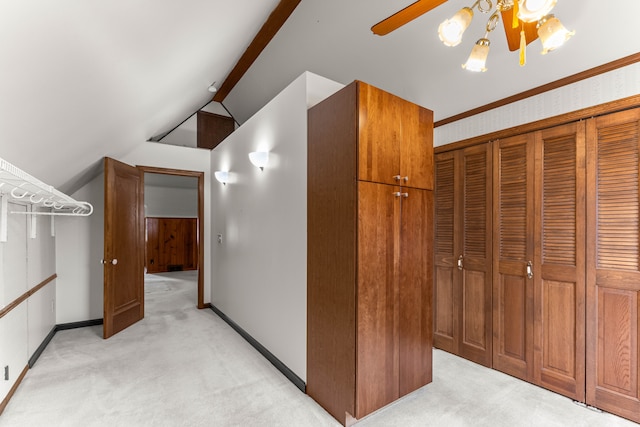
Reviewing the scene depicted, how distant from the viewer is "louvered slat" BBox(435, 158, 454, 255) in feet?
10.0

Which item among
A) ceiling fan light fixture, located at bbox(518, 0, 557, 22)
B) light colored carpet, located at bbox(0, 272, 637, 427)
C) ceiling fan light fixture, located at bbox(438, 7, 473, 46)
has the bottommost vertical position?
light colored carpet, located at bbox(0, 272, 637, 427)

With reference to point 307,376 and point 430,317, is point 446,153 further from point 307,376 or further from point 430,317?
point 307,376

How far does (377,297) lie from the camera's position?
1.98 meters

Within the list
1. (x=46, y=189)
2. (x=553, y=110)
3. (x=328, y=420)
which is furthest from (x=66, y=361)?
(x=553, y=110)

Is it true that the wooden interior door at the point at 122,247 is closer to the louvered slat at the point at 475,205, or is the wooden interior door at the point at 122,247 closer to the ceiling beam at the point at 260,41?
the ceiling beam at the point at 260,41

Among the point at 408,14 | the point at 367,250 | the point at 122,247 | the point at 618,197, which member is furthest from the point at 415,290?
the point at 122,247

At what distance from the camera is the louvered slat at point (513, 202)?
2.51 meters

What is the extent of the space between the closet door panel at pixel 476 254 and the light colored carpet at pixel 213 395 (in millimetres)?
239

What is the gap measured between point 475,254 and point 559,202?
0.83 metres

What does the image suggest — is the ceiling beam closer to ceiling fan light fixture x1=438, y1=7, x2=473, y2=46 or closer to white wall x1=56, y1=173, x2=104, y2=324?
ceiling fan light fixture x1=438, y1=7, x2=473, y2=46

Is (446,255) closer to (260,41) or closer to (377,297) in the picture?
(377,297)

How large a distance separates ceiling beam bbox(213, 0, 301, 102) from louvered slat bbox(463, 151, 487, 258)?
2.37 m

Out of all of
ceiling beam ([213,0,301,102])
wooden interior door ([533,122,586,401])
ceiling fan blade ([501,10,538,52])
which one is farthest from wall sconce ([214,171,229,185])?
wooden interior door ([533,122,586,401])

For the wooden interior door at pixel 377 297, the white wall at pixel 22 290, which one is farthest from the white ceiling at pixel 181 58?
the wooden interior door at pixel 377 297
